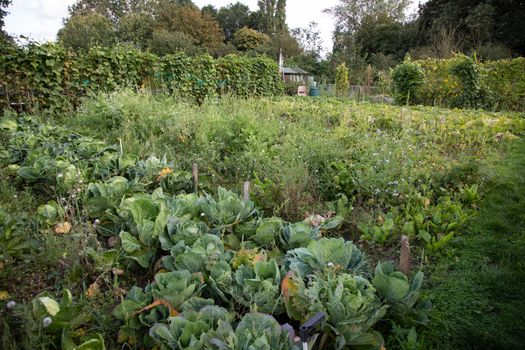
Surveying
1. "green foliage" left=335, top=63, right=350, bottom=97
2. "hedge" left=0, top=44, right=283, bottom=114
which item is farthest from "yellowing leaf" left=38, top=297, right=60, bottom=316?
"green foliage" left=335, top=63, right=350, bottom=97

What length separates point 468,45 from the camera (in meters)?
21.0

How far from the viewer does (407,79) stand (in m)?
11.0

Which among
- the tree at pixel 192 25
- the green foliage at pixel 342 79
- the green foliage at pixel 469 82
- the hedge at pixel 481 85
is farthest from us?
the tree at pixel 192 25

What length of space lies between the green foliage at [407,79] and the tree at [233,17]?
36.7 metres

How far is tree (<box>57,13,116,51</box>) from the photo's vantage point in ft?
95.5

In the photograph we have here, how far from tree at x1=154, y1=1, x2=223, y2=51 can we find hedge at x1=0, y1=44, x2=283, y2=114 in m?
23.6

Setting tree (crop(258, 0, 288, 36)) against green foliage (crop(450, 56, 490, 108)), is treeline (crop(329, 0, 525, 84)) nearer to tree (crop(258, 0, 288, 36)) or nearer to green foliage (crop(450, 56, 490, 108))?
green foliage (crop(450, 56, 490, 108))

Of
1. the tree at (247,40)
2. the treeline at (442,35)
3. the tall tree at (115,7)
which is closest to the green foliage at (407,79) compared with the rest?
the treeline at (442,35)

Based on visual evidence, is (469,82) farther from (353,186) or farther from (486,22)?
(486,22)

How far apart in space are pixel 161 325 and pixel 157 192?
1259 millimetres

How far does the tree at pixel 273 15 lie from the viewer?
41.0 meters

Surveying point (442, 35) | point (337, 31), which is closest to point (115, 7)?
point (337, 31)

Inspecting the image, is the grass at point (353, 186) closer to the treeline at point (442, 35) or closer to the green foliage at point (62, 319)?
the green foliage at point (62, 319)

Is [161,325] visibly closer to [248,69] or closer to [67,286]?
[67,286]
